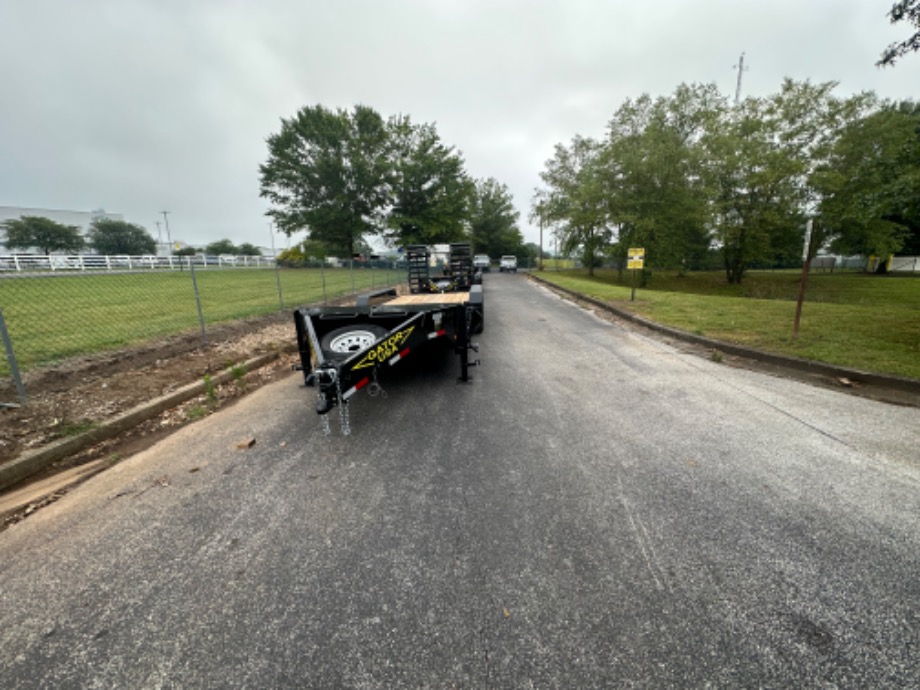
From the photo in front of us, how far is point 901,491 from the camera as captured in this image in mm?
2436

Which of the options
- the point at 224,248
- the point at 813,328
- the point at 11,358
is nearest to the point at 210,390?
the point at 11,358

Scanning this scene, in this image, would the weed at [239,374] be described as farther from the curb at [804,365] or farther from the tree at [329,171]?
the tree at [329,171]

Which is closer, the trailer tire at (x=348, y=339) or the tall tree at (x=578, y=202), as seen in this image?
the trailer tire at (x=348, y=339)

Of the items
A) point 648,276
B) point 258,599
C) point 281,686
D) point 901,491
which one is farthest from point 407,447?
point 648,276

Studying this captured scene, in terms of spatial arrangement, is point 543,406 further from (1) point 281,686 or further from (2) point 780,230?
(2) point 780,230

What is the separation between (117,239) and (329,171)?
55.9 metres

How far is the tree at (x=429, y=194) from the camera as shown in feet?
102

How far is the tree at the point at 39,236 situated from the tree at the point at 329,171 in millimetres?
43633

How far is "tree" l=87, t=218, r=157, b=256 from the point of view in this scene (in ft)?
205

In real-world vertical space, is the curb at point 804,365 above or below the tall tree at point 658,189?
below

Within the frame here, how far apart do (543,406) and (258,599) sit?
9.65 feet

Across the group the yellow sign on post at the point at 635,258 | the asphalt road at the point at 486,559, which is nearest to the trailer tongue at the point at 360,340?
the asphalt road at the point at 486,559

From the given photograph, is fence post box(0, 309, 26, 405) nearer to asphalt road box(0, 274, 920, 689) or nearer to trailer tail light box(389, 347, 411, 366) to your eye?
asphalt road box(0, 274, 920, 689)

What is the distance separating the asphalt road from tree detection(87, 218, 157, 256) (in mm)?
83033
